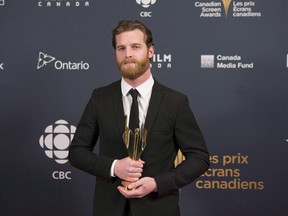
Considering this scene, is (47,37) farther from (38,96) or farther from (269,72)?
(269,72)

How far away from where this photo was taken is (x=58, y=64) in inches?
103

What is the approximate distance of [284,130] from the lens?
252 centimetres

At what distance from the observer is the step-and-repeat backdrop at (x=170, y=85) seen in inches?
99.0

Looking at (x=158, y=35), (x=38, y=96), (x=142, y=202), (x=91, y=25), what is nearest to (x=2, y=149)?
(x=38, y=96)

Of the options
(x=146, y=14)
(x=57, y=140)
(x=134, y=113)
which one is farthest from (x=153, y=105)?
(x=57, y=140)

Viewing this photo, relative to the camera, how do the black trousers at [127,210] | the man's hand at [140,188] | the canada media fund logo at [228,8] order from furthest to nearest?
the canada media fund logo at [228,8] → the black trousers at [127,210] → the man's hand at [140,188]

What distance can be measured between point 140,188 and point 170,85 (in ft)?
4.20

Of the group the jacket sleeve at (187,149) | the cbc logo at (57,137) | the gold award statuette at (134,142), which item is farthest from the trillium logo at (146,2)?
the gold award statuette at (134,142)

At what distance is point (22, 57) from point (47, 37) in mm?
203

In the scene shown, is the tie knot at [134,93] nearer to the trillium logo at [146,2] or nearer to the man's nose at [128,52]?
the man's nose at [128,52]

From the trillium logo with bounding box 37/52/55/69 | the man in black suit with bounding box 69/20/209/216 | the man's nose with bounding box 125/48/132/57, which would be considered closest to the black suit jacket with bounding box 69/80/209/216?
the man in black suit with bounding box 69/20/209/216

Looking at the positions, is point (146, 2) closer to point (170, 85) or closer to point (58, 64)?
point (170, 85)

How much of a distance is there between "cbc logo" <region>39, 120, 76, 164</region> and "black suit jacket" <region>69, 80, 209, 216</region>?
111 cm

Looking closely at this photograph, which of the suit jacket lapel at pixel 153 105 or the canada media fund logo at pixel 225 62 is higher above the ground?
the canada media fund logo at pixel 225 62
